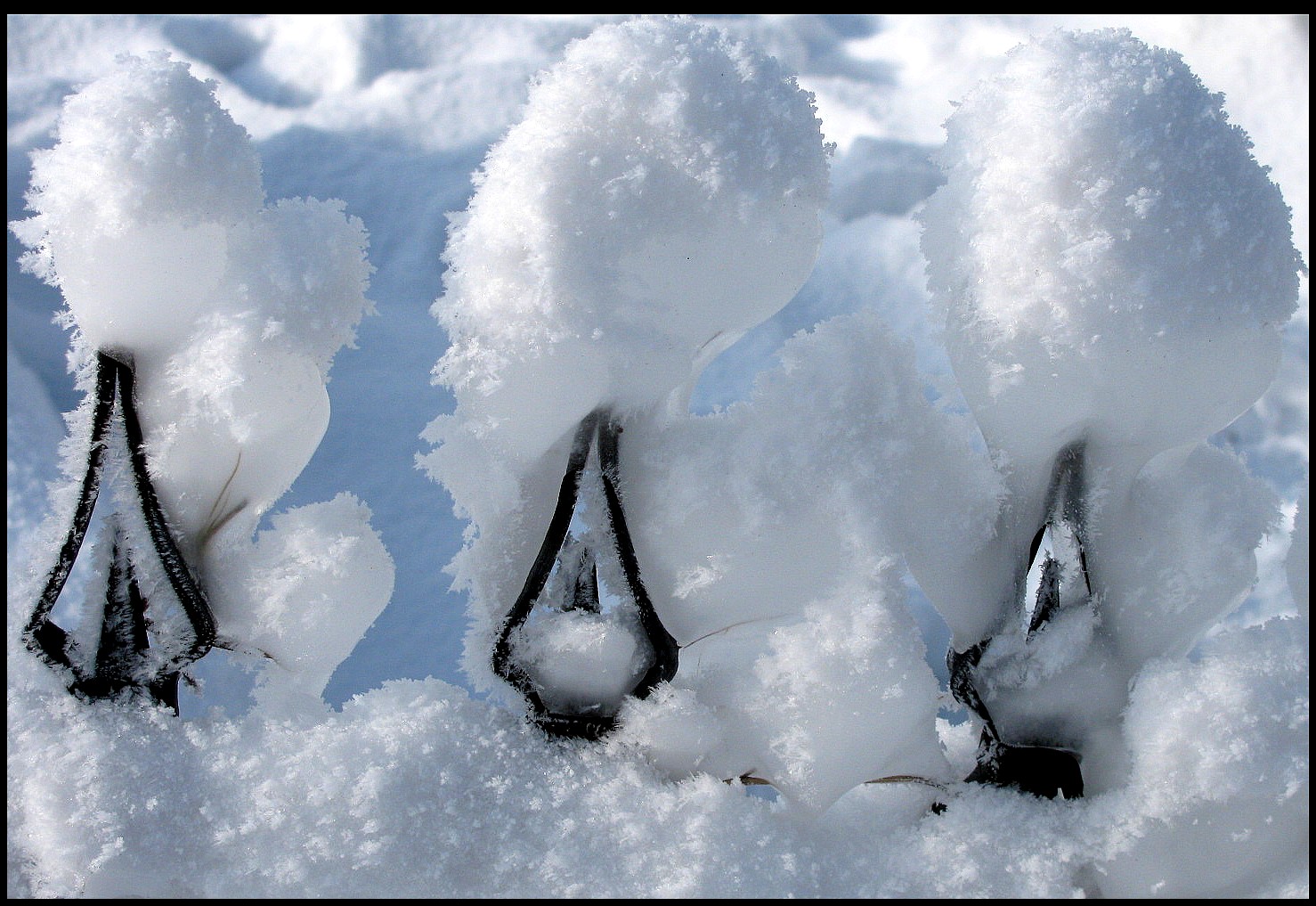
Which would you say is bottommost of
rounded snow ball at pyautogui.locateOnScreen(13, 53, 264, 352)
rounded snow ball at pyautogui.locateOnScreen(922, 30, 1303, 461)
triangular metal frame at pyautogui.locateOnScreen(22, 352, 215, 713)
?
triangular metal frame at pyautogui.locateOnScreen(22, 352, 215, 713)

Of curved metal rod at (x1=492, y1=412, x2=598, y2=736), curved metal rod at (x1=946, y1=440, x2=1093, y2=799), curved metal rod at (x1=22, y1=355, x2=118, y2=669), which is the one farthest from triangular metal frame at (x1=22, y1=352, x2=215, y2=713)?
curved metal rod at (x1=946, y1=440, x2=1093, y2=799)

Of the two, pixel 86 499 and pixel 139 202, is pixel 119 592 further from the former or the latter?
pixel 139 202

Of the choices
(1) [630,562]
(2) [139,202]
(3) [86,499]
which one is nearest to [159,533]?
(3) [86,499]

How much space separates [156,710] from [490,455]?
0.29 meters

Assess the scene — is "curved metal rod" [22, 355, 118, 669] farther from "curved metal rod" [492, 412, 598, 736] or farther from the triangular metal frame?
"curved metal rod" [492, 412, 598, 736]

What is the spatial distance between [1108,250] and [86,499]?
0.69 meters

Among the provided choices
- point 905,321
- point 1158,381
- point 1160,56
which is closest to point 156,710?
point 1158,381

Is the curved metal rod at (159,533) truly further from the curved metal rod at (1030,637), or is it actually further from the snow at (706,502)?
the curved metal rod at (1030,637)

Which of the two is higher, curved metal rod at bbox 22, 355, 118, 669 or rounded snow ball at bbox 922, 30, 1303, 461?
rounded snow ball at bbox 922, 30, 1303, 461

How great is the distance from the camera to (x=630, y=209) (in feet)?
1.80

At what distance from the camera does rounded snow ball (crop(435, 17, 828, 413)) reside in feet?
1.79

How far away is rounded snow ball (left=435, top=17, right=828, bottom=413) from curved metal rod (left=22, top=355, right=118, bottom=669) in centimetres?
24

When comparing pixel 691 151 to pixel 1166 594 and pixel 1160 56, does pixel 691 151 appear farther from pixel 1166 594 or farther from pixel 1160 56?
pixel 1166 594

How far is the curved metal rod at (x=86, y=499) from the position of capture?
0.60 meters
